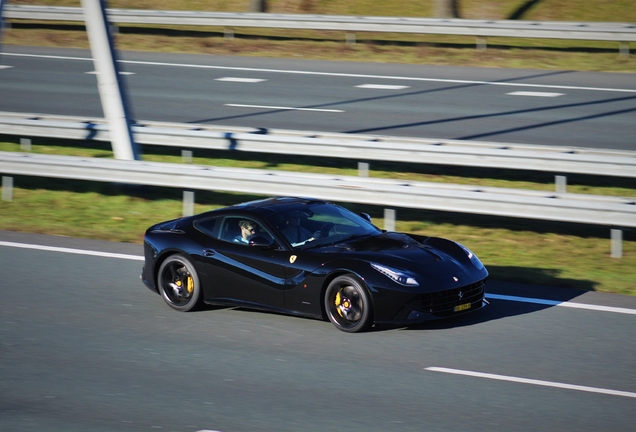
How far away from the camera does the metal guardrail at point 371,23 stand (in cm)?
2400

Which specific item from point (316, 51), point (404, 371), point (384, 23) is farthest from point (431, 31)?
point (404, 371)

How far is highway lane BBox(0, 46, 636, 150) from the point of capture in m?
18.5

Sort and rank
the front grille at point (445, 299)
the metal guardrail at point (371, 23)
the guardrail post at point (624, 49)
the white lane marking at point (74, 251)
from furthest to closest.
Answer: the guardrail post at point (624, 49), the metal guardrail at point (371, 23), the white lane marking at point (74, 251), the front grille at point (445, 299)

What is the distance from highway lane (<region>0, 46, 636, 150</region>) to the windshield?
8.02 metres

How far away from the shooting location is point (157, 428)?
6566 mm

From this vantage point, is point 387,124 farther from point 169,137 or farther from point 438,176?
point 169,137

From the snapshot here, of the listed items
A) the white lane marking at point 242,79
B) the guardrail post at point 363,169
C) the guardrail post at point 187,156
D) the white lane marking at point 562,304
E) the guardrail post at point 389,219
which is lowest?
the white lane marking at point 562,304

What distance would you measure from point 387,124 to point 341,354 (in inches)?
435

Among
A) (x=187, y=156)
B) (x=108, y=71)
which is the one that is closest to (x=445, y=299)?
(x=108, y=71)

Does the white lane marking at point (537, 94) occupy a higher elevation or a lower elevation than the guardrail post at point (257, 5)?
lower

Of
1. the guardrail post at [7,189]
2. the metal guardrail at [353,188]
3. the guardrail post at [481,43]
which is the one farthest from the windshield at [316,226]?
the guardrail post at [481,43]

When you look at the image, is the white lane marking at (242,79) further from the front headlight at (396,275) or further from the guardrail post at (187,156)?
the front headlight at (396,275)

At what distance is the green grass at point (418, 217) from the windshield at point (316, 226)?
2.18 metres

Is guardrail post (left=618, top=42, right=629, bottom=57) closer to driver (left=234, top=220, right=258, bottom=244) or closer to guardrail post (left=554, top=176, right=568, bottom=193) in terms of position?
guardrail post (left=554, top=176, right=568, bottom=193)
